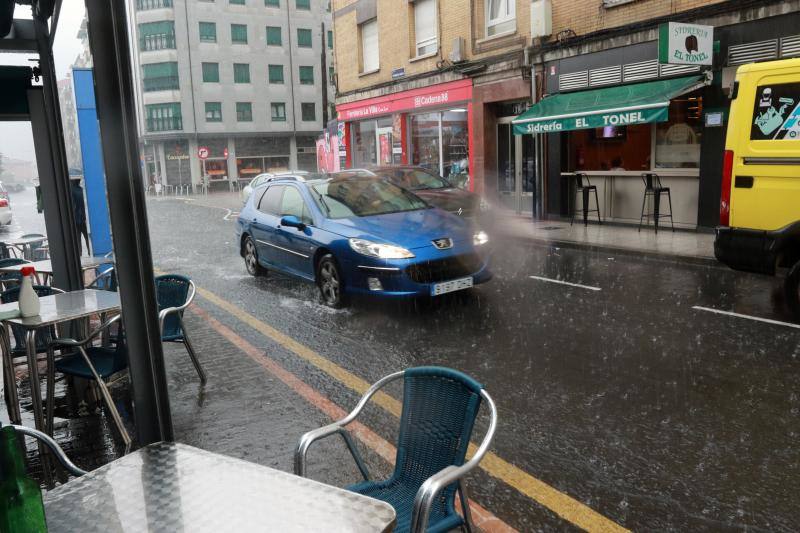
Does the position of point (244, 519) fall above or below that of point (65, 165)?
below

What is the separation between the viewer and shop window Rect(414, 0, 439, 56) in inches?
805

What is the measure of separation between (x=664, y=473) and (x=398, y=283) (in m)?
3.95

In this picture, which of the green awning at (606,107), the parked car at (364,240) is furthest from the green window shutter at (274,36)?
the parked car at (364,240)

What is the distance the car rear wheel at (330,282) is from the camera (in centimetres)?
791

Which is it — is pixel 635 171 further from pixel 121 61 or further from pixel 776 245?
pixel 121 61

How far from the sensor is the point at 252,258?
10445mm

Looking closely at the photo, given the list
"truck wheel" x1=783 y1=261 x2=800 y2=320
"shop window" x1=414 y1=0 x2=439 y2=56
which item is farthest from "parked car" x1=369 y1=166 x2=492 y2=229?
"shop window" x1=414 y1=0 x2=439 y2=56

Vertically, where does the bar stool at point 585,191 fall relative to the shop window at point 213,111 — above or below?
below

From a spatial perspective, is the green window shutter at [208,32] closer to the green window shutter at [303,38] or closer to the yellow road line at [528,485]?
the green window shutter at [303,38]

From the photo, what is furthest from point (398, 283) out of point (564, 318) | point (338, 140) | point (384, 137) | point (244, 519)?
point (338, 140)

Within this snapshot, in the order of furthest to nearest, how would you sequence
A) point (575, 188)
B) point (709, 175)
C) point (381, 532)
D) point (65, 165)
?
point (575, 188), point (709, 175), point (65, 165), point (381, 532)

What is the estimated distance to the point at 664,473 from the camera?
3713mm

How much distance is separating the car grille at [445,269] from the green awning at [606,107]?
6372 mm

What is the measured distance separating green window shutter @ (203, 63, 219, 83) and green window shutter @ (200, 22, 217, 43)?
1785mm
